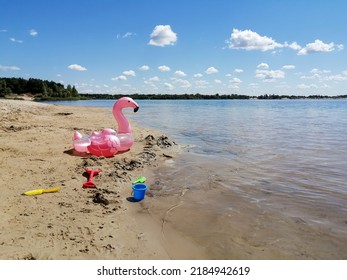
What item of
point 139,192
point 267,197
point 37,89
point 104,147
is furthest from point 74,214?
point 37,89

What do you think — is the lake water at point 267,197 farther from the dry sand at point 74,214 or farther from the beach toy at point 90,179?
the beach toy at point 90,179

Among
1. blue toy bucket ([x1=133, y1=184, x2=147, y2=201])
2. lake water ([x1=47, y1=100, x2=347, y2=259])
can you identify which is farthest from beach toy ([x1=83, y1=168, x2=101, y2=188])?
lake water ([x1=47, y1=100, x2=347, y2=259])

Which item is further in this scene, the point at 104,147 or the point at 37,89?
the point at 37,89

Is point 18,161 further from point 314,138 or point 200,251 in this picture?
point 314,138

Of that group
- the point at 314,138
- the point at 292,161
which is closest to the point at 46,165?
the point at 292,161

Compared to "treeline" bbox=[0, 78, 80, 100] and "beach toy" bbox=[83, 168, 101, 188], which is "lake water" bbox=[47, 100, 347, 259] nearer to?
"beach toy" bbox=[83, 168, 101, 188]

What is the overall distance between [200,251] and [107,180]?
10.6 ft

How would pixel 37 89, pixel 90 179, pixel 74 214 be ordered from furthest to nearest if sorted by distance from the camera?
pixel 37 89, pixel 90 179, pixel 74 214

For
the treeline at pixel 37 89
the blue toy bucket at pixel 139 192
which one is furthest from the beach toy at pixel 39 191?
the treeline at pixel 37 89

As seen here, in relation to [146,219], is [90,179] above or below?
above

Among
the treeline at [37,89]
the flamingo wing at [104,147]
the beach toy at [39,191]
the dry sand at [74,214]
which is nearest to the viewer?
the dry sand at [74,214]

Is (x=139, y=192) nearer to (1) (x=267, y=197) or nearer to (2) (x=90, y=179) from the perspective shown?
(2) (x=90, y=179)

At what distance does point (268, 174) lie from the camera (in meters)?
7.49

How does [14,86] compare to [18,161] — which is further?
[14,86]
